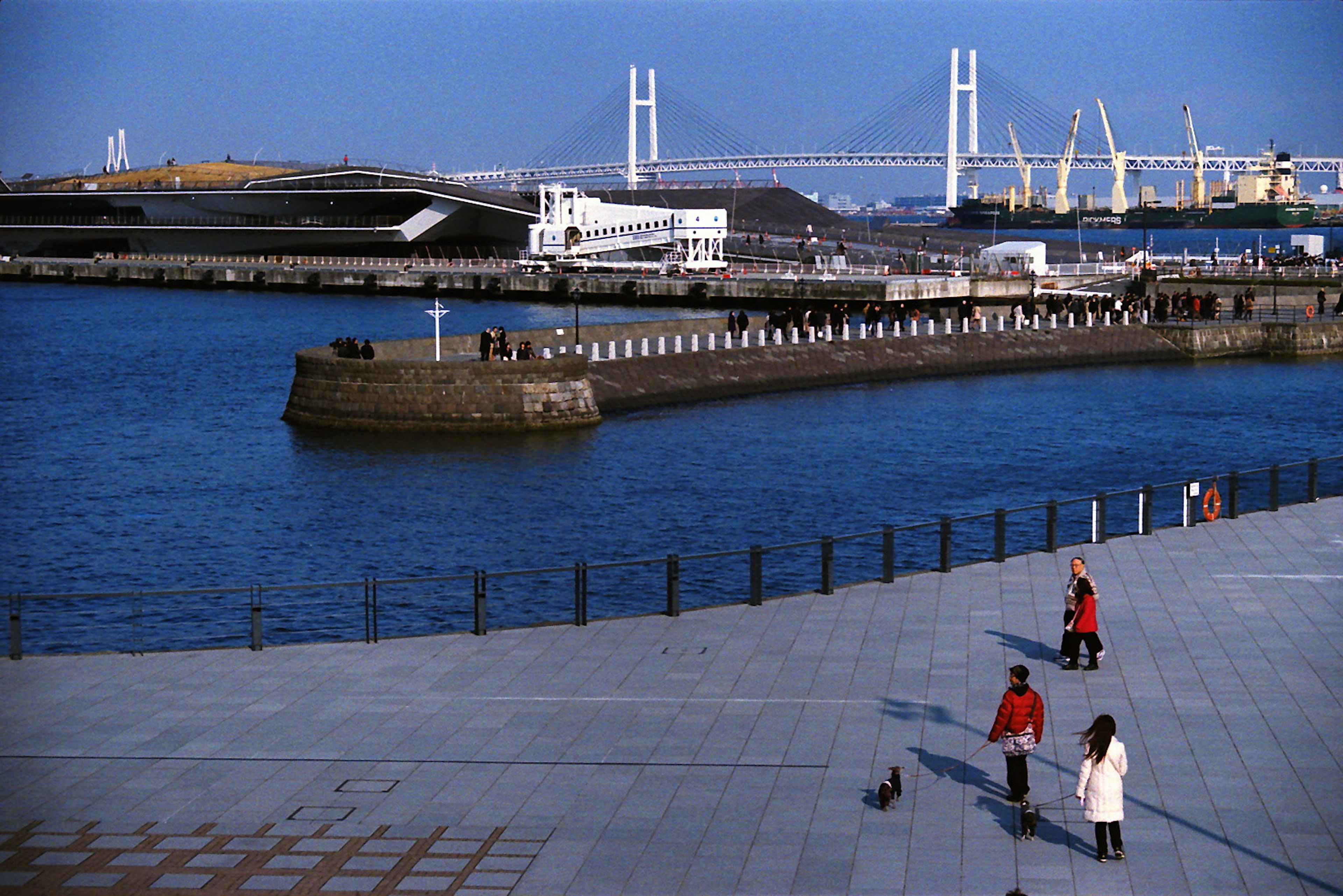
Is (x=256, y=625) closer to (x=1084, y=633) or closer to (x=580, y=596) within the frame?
(x=580, y=596)

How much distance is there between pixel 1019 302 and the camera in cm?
8262

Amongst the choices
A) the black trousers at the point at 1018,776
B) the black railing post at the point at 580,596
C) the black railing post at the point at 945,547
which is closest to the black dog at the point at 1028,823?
the black trousers at the point at 1018,776

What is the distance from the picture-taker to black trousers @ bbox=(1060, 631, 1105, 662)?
653 inches

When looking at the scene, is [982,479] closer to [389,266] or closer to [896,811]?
[896,811]

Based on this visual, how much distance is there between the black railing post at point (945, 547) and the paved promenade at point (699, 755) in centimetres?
88

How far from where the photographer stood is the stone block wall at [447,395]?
149 ft

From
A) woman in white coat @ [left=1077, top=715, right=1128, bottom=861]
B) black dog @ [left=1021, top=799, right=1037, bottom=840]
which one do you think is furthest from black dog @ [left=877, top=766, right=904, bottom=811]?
woman in white coat @ [left=1077, top=715, right=1128, bottom=861]

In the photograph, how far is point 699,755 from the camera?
1425 cm

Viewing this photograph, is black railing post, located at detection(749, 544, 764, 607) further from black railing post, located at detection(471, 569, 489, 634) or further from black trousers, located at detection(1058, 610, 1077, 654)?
black trousers, located at detection(1058, 610, 1077, 654)

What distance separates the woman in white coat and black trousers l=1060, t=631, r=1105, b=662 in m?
4.63

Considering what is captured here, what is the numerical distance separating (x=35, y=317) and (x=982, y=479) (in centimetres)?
6920

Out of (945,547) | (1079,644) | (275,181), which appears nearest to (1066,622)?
(1079,644)

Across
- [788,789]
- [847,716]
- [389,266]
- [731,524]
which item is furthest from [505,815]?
[389,266]

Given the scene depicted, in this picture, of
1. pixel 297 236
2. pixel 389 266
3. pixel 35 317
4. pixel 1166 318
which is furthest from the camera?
pixel 297 236
